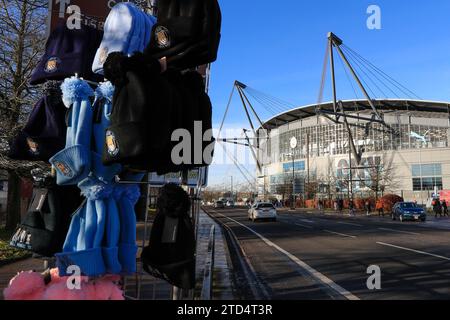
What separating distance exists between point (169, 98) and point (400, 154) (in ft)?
252

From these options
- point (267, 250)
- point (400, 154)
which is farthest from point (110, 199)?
point (400, 154)

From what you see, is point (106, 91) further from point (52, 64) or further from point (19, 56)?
point (19, 56)

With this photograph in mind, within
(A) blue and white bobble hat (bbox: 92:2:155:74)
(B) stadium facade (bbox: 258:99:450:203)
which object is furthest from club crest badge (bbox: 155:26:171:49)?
(B) stadium facade (bbox: 258:99:450:203)

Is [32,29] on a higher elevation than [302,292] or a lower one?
higher

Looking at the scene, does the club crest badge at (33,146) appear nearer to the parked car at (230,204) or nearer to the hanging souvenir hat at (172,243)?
the hanging souvenir hat at (172,243)

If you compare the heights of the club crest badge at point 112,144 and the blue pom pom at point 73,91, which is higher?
the blue pom pom at point 73,91

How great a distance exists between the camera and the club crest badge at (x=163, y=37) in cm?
270

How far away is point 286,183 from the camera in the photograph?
82062 mm

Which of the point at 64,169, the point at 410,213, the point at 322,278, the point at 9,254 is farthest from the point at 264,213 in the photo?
the point at 64,169

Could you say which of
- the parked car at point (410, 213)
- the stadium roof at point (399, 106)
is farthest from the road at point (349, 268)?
the stadium roof at point (399, 106)

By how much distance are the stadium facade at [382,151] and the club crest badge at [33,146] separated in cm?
5601

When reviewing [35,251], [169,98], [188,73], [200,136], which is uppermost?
[188,73]

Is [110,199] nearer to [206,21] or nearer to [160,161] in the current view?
[160,161]

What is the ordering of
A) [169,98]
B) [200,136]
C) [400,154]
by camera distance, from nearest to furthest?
[169,98]
[200,136]
[400,154]
